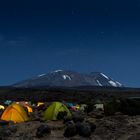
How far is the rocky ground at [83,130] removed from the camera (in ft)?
69.8

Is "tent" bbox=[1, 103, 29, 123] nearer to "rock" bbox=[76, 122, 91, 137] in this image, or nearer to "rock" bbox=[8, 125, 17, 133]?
"rock" bbox=[8, 125, 17, 133]

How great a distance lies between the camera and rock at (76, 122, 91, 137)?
71.3 ft

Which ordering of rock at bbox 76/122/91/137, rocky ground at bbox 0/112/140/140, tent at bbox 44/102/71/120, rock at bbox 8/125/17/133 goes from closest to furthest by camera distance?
rocky ground at bbox 0/112/140/140, rock at bbox 76/122/91/137, rock at bbox 8/125/17/133, tent at bbox 44/102/71/120

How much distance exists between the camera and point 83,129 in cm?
2184

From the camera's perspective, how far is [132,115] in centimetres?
2598

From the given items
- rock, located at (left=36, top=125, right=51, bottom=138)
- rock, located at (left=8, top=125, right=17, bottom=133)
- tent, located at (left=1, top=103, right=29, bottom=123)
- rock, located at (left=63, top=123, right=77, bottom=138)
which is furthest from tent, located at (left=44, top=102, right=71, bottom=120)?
rock, located at (left=63, top=123, right=77, bottom=138)

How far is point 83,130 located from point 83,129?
0.05 m

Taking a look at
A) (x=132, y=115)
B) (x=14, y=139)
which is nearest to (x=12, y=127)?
(x=14, y=139)

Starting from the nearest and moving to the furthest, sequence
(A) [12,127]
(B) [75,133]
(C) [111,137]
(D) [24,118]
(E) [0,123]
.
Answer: (C) [111,137]
(B) [75,133]
(A) [12,127]
(E) [0,123]
(D) [24,118]

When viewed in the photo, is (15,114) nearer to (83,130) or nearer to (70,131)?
(70,131)

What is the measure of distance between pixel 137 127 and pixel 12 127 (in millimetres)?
7022

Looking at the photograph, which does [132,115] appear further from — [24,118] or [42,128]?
[24,118]

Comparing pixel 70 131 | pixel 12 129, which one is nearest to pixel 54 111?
pixel 12 129

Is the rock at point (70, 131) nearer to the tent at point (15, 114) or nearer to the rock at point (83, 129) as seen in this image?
the rock at point (83, 129)
